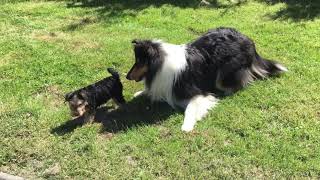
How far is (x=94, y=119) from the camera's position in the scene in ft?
21.7

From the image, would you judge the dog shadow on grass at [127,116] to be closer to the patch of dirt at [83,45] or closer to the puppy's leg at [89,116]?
the puppy's leg at [89,116]

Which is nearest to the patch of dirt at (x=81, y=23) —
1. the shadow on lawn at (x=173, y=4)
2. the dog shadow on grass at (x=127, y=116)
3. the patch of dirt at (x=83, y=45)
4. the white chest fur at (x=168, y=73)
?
the shadow on lawn at (x=173, y=4)

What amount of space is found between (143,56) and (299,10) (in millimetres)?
5907

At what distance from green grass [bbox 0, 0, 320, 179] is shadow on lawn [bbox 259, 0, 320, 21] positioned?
5.7 inches

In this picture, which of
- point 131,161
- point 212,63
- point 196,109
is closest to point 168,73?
point 196,109

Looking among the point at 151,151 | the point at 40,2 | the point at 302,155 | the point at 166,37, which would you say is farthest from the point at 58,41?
the point at 302,155

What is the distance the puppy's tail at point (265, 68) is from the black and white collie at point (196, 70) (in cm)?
2

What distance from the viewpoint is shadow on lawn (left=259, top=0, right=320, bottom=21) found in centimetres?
1065

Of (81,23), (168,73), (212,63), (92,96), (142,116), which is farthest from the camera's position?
Result: (81,23)

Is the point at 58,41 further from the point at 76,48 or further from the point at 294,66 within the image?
the point at 294,66

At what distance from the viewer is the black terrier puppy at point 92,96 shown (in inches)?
246

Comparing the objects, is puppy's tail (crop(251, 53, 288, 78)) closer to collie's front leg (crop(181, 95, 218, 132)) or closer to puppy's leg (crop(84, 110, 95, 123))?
collie's front leg (crop(181, 95, 218, 132))

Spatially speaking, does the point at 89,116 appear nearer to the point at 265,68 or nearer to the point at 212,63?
the point at 212,63

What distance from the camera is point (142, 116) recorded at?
21.8 feet
